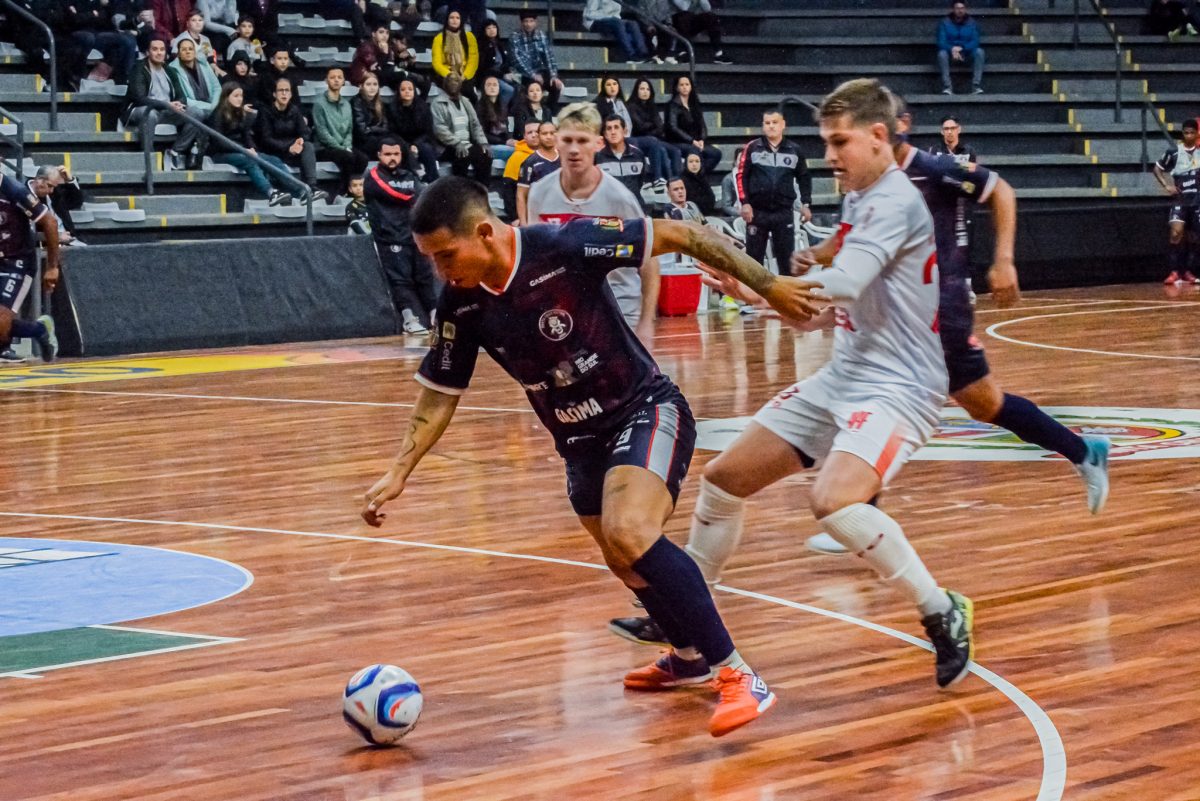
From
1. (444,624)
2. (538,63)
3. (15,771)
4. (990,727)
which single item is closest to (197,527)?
(444,624)

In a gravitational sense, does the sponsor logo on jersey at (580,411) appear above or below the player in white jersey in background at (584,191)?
below

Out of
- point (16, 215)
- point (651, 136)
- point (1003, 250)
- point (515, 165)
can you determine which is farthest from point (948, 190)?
point (651, 136)

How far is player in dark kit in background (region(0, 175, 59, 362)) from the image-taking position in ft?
53.1

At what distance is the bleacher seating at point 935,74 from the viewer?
26.3 m

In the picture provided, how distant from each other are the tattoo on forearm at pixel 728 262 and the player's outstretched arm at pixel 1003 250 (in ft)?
6.35

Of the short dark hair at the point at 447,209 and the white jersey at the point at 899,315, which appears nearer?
the short dark hair at the point at 447,209

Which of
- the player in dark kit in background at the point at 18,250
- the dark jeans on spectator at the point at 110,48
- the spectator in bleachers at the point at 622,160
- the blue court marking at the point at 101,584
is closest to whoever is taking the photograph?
the blue court marking at the point at 101,584

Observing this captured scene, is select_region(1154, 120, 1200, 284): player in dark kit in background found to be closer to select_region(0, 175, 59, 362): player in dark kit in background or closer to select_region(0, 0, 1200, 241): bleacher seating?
select_region(0, 0, 1200, 241): bleacher seating

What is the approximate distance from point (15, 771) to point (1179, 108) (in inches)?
1076

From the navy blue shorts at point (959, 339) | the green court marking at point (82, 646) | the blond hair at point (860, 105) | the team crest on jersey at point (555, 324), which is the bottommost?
the green court marking at point (82, 646)

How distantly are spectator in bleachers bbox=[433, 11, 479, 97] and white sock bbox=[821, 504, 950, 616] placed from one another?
17.8 m

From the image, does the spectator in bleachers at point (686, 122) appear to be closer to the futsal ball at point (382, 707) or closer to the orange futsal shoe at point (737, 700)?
the orange futsal shoe at point (737, 700)

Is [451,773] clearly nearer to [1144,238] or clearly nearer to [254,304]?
[254,304]

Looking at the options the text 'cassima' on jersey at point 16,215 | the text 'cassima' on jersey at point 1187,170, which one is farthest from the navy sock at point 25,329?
the text 'cassima' on jersey at point 1187,170
